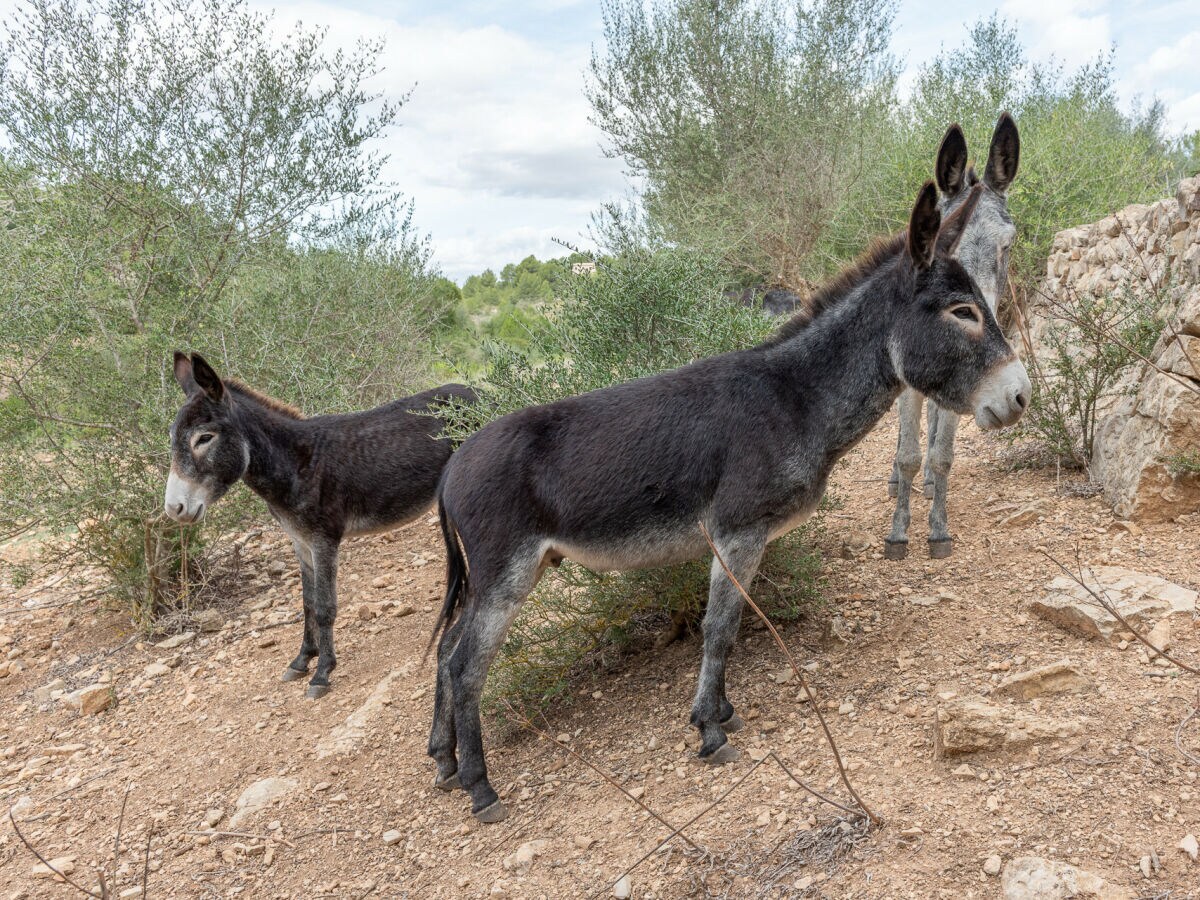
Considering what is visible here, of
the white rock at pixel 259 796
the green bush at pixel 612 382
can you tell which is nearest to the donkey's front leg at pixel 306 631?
the white rock at pixel 259 796

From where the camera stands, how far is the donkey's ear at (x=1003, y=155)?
4719mm

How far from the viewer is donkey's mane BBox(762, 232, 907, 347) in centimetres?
377

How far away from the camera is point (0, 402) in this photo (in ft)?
22.4

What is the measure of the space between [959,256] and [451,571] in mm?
3343

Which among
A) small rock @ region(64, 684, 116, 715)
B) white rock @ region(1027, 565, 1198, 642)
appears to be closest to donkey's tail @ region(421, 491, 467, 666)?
white rock @ region(1027, 565, 1198, 642)

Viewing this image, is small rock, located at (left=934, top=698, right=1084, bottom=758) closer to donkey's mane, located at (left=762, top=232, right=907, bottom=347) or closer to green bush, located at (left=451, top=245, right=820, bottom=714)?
green bush, located at (left=451, top=245, right=820, bottom=714)

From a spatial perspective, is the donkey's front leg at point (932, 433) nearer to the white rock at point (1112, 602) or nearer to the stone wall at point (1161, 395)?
the stone wall at point (1161, 395)

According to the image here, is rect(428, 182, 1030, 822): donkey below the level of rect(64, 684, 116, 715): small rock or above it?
above

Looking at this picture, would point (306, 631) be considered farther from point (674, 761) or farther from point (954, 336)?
point (954, 336)

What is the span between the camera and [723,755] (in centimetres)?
375

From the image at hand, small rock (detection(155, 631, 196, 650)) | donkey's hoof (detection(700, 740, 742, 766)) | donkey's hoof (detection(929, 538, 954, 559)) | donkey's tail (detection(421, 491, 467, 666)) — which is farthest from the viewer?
small rock (detection(155, 631, 196, 650))

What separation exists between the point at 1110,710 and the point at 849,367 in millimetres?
1761

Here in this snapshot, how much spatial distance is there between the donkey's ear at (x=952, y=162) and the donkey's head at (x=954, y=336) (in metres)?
0.67

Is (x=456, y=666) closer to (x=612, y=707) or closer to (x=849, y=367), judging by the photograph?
(x=612, y=707)
